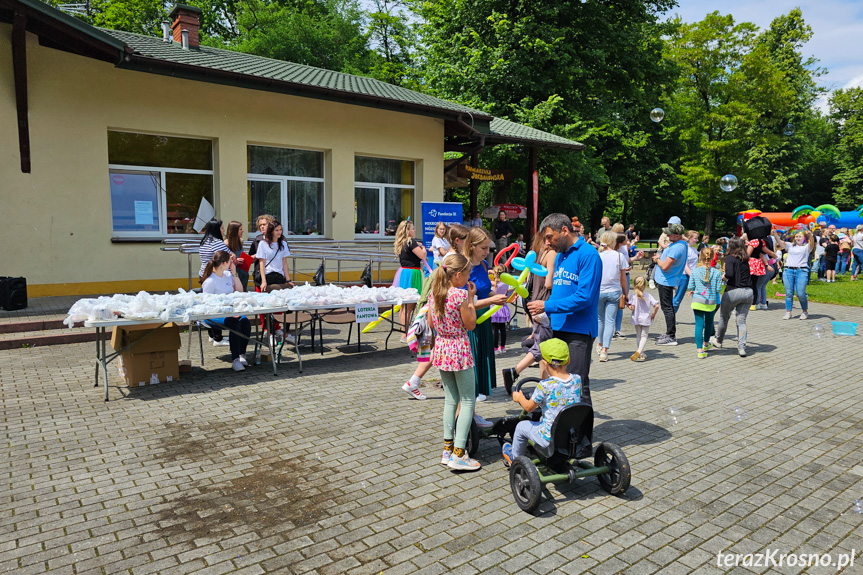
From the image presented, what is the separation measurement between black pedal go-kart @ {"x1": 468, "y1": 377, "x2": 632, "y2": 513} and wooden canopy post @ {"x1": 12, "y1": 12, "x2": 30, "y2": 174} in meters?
10.6

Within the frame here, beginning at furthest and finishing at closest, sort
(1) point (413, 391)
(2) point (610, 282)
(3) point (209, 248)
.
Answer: (3) point (209, 248) → (2) point (610, 282) → (1) point (413, 391)

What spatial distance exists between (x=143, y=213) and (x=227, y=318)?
6077mm

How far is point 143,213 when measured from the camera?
12.2m

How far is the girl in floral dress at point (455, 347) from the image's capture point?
4371mm

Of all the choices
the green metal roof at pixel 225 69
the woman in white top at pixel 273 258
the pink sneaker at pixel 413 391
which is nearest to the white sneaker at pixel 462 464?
the pink sneaker at pixel 413 391

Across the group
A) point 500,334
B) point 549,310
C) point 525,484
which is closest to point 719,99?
point 500,334

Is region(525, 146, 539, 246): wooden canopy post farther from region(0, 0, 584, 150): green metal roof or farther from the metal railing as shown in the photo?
the metal railing

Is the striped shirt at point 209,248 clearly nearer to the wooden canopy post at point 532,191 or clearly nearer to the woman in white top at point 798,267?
the woman in white top at point 798,267

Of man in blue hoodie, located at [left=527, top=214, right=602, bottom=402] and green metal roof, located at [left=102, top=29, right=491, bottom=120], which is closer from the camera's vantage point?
man in blue hoodie, located at [left=527, top=214, right=602, bottom=402]

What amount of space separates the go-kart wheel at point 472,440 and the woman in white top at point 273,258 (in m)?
5.08

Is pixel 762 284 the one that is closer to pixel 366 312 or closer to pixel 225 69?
pixel 366 312

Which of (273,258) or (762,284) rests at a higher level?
(273,258)

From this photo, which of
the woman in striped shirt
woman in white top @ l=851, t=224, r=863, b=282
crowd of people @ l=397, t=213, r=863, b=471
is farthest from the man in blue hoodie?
woman in white top @ l=851, t=224, r=863, b=282

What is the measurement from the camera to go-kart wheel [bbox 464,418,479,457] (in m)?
4.69
